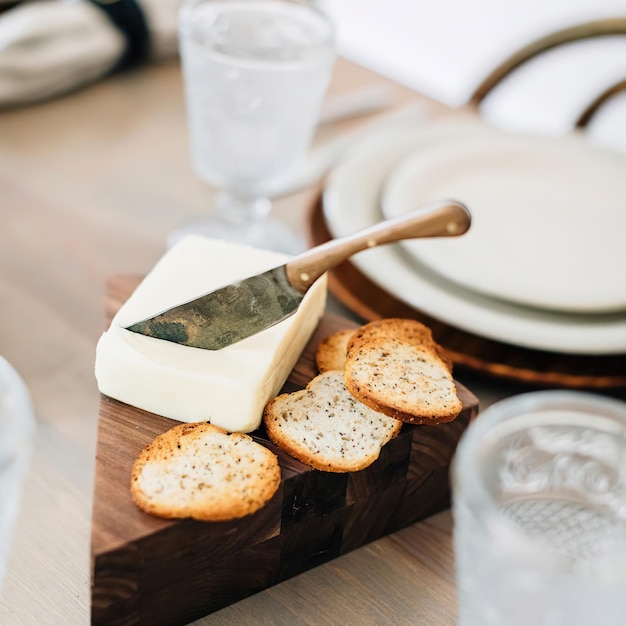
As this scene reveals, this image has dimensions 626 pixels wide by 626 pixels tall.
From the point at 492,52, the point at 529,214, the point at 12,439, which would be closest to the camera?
the point at 12,439

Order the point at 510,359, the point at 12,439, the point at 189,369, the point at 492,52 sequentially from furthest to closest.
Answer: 1. the point at 492,52
2. the point at 510,359
3. the point at 189,369
4. the point at 12,439

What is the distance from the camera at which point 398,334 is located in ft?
2.27

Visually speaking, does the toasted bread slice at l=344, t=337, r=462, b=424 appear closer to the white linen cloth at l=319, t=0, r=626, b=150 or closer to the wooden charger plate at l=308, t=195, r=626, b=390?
the wooden charger plate at l=308, t=195, r=626, b=390

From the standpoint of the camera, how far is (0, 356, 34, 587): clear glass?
0.48 m

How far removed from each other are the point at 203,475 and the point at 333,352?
18 cm

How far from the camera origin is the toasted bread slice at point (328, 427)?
578 mm

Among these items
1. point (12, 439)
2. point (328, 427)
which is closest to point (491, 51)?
point (328, 427)

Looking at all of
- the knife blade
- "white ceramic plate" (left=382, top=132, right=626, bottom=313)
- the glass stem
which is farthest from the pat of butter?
the glass stem

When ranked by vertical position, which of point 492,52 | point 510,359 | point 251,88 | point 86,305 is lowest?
point 492,52

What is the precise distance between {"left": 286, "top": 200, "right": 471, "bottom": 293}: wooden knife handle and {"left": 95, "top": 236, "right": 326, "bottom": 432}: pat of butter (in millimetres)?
49

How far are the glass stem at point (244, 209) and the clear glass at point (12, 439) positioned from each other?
54 centimetres

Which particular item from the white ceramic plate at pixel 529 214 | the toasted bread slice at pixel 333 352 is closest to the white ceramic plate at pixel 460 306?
the white ceramic plate at pixel 529 214

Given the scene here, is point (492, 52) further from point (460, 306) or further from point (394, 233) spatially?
point (394, 233)

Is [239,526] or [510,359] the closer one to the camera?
[239,526]
